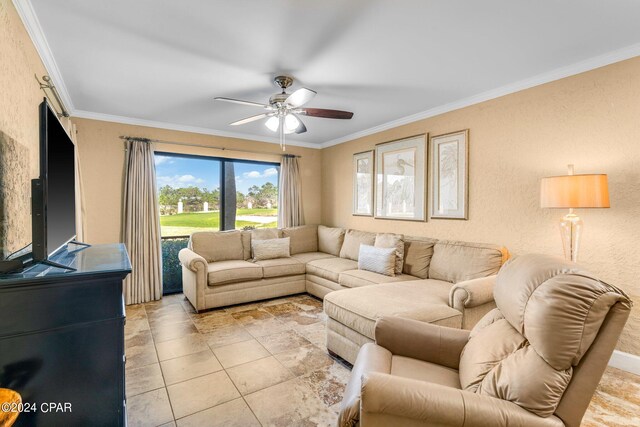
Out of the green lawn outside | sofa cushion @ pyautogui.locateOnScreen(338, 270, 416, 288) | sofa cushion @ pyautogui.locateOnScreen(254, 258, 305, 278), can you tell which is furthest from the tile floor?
the green lawn outside

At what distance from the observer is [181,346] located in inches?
114

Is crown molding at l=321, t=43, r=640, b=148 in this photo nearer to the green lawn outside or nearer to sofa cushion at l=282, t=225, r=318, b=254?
sofa cushion at l=282, t=225, r=318, b=254

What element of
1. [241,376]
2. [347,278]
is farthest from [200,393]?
[347,278]

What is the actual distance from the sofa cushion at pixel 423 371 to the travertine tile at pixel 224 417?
0.95 m

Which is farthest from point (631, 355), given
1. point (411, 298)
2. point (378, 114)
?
point (378, 114)

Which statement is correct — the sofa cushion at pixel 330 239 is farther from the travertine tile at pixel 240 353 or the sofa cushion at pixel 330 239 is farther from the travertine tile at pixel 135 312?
the travertine tile at pixel 135 312

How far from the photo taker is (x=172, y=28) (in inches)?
81.7

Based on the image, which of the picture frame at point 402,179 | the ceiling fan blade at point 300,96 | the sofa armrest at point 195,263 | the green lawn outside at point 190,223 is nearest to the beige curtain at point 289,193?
the green lawn outside at point 190,223

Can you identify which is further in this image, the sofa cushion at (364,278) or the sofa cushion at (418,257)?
the sofa cushion at (418,257)

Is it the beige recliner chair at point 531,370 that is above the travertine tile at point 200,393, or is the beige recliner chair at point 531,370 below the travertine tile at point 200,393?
above

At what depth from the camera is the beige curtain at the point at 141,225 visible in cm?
410

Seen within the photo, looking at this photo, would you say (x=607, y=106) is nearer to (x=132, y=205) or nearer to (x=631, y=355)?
(x=631, y=355)

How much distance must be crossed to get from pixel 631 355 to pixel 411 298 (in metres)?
1.74

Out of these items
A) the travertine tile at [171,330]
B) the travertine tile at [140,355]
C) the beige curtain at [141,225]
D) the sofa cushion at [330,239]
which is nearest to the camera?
the travertine tile at [140,355]
